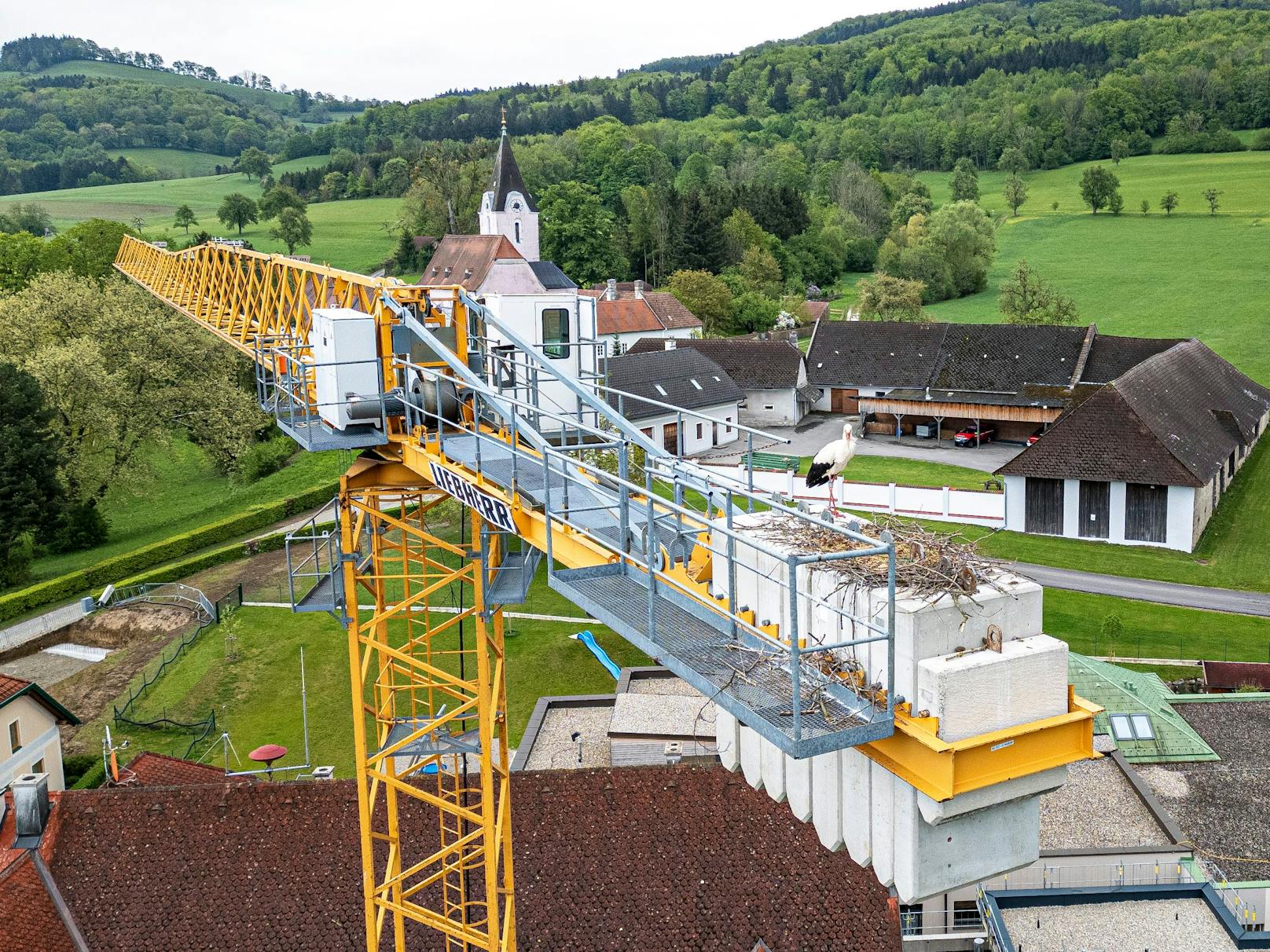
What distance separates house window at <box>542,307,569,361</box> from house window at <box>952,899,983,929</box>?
1960cm

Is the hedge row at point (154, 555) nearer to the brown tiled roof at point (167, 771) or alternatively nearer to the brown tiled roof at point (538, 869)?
the brown tiled roof at point (167, 771)

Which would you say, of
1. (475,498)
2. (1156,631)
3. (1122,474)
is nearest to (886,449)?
(1122,474)

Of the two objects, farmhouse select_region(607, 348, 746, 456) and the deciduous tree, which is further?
the deciduous tree

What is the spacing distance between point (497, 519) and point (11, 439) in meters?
38.0

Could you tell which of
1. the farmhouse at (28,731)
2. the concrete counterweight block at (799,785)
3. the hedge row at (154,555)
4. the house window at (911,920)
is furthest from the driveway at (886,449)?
the concrete counterweight block at (799,785)

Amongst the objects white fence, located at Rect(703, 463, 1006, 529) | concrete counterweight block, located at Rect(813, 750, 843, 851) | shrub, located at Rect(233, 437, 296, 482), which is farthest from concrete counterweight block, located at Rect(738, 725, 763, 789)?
shrub, located at Rect(233, 437, 296, 482)

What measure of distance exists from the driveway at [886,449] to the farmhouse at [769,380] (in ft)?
5.04

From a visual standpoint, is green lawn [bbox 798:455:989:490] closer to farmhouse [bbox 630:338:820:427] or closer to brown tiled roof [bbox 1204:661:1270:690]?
farmhouse [bbox 630:338:820:427]

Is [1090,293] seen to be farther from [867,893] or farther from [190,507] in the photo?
[867,893]

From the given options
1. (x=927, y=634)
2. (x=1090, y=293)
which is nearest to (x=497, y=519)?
(x=927, y=634)

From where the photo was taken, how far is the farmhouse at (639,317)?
75938mm

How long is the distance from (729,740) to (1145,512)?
124 feet

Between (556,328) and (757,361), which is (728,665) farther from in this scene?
(757,361)

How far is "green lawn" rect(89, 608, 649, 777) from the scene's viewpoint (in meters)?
33.5
